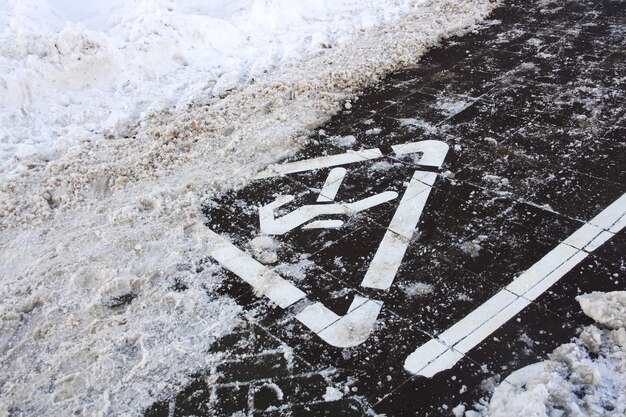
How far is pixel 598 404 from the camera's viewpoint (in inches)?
94.9

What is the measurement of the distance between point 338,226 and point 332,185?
1.86ft

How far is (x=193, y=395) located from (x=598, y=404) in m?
1.87

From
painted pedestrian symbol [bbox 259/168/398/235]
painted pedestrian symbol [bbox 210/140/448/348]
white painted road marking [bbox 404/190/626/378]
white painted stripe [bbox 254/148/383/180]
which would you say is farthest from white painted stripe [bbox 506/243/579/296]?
white painted stripe [bbox 254/148/383/180]

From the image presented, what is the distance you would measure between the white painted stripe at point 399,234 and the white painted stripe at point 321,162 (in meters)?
0.53

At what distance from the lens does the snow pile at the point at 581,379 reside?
94.0 inches

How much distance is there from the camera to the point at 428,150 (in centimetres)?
466

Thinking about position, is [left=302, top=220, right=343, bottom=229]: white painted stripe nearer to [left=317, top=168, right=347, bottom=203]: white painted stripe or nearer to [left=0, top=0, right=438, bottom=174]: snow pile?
[left=317, top=168, right=347, bottom=203]: white painted stripe

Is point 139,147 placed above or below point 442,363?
above

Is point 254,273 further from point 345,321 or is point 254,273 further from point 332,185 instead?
point 332,185

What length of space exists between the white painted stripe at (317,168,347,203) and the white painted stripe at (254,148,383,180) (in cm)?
13

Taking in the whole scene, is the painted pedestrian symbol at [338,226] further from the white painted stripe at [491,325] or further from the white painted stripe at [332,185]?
the white painted stripe at [491,325]

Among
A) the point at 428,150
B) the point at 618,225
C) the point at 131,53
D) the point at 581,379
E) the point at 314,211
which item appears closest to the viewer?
the point at 581,379

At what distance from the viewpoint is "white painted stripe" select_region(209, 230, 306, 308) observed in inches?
132

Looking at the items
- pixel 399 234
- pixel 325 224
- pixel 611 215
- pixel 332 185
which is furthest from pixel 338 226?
pixel 611 215
